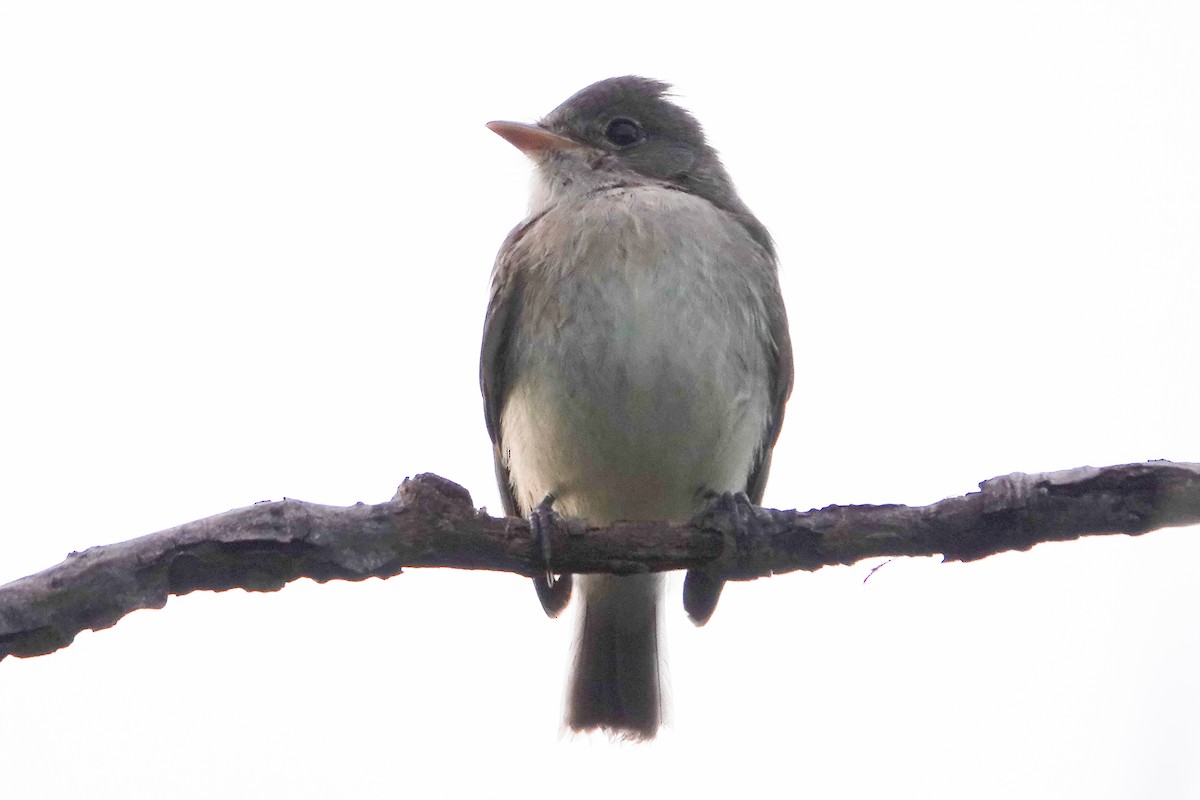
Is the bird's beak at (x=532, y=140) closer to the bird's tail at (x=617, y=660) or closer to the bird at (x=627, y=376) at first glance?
the bird at (x=627, y=376)

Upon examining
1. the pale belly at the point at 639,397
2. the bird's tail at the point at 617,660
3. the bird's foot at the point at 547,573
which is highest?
the pale belly at the point at 639,397

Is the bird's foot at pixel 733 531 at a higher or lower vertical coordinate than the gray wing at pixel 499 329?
lower

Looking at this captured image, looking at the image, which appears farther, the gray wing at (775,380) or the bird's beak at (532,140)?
the bird's beak at (532,140)

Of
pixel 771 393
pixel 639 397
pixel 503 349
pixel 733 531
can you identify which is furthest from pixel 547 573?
pixel 771 393

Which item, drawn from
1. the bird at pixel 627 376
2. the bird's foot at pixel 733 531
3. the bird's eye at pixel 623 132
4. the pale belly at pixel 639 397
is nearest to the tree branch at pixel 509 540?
the bird's foot at pixel 733 531

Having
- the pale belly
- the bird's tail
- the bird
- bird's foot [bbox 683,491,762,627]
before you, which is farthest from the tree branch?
the bird's tail

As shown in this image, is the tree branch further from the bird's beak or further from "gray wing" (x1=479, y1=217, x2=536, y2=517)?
the bird's beak

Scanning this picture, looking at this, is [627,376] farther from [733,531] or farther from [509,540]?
[509,540]
